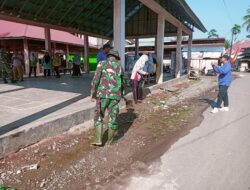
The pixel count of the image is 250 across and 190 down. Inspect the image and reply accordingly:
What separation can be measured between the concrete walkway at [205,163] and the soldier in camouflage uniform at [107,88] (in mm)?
1249

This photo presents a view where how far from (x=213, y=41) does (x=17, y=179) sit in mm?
34196

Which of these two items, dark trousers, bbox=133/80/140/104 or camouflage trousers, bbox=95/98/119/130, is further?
dark trousers, bbox=133/80/140/104

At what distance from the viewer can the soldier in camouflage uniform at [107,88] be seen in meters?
4.21

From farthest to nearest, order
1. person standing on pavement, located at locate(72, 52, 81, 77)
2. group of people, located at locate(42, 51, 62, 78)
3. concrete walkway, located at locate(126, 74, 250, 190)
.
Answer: person standing on pavement, located at locate(72, 52, 81, 77), group of people, located at locate(42, 51, 62, 78), concrete walkway, located at locate(126, 74, 250, 190)

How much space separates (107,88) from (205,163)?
7.08ft

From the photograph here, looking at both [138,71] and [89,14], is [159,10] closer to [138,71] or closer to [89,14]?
[89,14]

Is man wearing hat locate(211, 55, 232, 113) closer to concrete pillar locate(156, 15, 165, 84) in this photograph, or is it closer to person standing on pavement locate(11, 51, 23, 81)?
concrete pillar locate(156, 15, 165, 84)

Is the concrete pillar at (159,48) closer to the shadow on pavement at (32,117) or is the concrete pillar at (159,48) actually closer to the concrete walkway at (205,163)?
the shadow on pavement at (32,117)

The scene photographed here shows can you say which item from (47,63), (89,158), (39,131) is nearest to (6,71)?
(47,63)

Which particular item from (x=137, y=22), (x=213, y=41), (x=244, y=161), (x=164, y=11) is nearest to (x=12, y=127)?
(x=244, y=161)

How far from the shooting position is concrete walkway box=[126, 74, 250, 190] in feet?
10.4

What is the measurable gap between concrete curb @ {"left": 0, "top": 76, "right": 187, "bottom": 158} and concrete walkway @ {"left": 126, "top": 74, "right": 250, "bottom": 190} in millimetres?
2193

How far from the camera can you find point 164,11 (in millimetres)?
11539

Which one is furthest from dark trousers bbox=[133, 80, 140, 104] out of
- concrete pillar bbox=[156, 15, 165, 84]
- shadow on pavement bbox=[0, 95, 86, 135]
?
concrete pillar bbox=[156, 15, 165, 84]
